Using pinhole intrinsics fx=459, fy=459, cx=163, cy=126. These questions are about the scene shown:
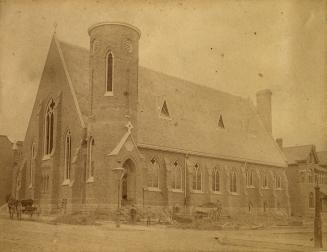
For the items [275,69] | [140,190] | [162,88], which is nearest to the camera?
[275,69]

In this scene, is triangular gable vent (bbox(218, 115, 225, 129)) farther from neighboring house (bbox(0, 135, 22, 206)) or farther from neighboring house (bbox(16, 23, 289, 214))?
neighboring house (bbox(0, 135, 22, 206))

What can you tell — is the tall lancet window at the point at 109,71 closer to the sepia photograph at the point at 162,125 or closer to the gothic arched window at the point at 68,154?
the sepia photograph at the point at 162,125

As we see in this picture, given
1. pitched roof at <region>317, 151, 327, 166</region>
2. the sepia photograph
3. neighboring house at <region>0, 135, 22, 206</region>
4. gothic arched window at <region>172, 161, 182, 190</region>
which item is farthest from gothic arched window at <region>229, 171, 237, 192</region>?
neighboring house at <region>0, 135, 22, 206</region>

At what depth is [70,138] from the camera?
910 inches

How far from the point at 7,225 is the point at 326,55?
1269 centimetres

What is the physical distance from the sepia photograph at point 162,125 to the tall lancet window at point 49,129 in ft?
0.26

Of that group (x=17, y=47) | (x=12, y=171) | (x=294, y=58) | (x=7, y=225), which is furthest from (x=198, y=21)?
(x=12, y=171)

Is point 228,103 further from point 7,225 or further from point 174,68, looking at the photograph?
point 7,225

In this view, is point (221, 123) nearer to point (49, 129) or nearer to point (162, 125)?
point (162, 125)

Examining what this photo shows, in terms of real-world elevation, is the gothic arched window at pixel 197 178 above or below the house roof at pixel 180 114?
below

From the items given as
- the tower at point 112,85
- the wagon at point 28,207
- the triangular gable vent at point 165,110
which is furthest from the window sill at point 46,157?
the triangular gable vent at point 165,110

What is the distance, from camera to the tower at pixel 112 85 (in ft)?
68.4

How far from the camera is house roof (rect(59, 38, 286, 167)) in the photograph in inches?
886

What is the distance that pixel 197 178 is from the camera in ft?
82.6
